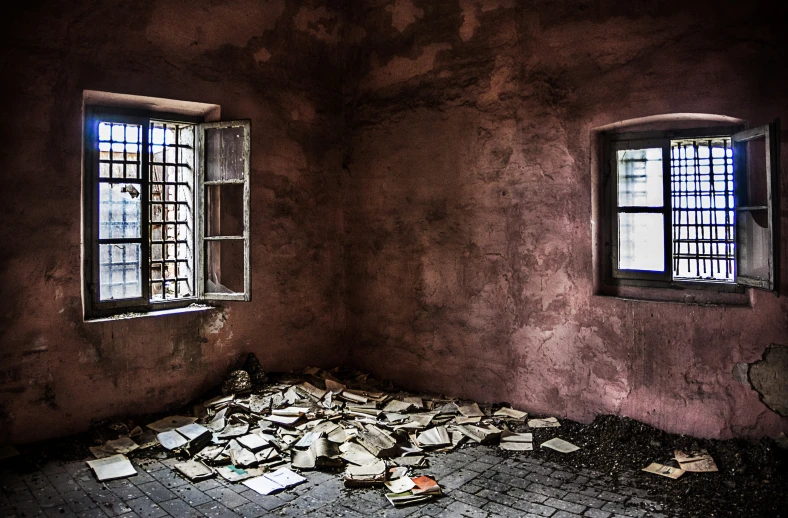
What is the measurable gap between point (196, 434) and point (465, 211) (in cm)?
298

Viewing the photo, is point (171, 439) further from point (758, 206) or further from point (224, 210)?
point (758, 206)

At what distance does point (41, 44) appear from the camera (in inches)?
167

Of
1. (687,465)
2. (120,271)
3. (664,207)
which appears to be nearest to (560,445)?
(687,465)

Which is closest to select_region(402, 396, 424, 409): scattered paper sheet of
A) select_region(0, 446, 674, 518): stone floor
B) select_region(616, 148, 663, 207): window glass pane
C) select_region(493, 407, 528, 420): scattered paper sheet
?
select_region(493, 407, 528, 420): scattered paper sheet

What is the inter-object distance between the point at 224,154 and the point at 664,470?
4.31 m

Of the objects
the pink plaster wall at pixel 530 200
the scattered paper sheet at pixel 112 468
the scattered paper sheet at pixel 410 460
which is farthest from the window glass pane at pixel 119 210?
the scattered paper sheet at pixel 410 460

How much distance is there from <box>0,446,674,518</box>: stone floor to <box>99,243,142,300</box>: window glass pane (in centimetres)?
147

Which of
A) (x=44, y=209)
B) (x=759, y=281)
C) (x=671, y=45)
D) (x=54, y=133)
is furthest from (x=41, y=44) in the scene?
(x=759, y=281)

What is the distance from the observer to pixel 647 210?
4.53 meters

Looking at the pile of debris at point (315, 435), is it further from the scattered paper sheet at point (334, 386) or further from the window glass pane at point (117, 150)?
the window glass pane at point (117, 150)

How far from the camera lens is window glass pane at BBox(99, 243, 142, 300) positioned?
4852mm

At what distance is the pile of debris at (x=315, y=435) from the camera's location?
12.8 ft

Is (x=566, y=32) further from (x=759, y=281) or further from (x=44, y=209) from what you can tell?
(x=44, y=209)

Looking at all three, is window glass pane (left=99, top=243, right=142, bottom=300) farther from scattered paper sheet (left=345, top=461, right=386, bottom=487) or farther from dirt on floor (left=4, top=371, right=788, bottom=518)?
scattered paper sheet (left=345, top=461, right=386, bottom=487)
